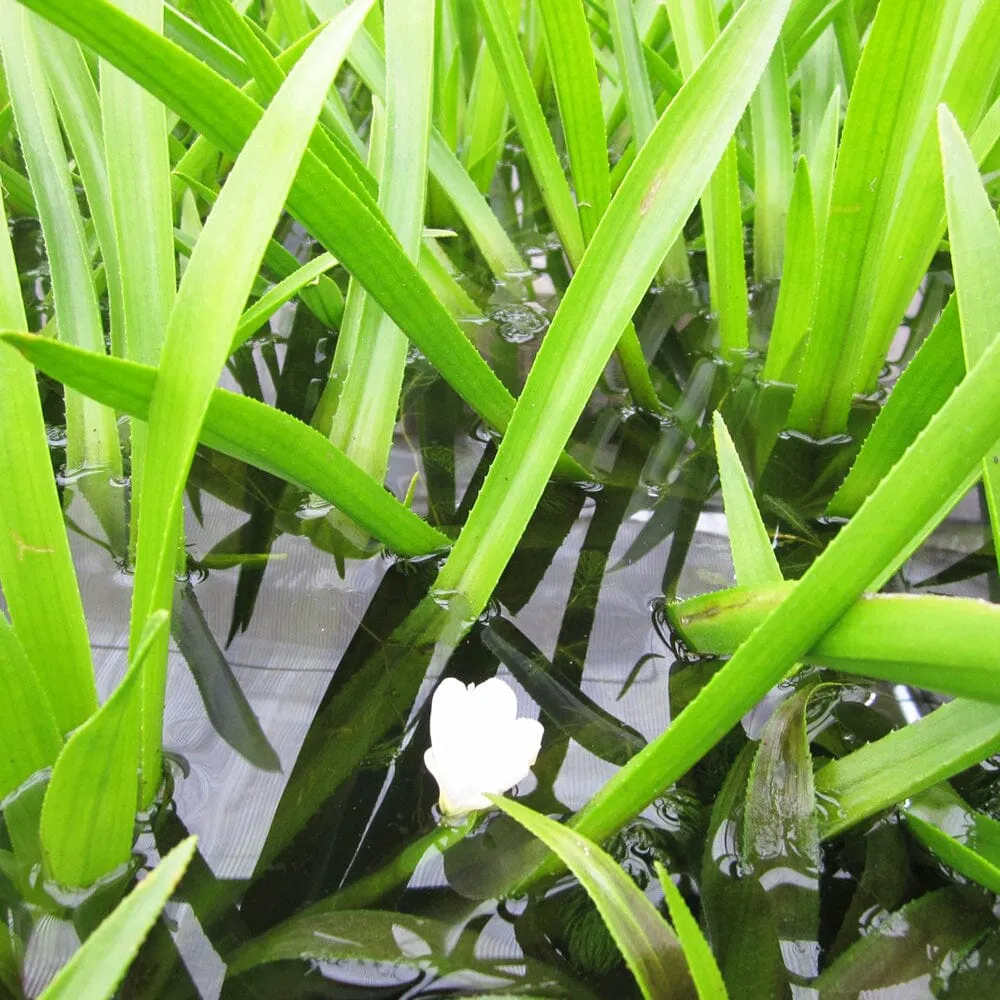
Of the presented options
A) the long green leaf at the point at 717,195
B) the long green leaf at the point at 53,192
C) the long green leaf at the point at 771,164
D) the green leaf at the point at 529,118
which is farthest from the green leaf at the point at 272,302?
the long green leaf at the point at 771,164

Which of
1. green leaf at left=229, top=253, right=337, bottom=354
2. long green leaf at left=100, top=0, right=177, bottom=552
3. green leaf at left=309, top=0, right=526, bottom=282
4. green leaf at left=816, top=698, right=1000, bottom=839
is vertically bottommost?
green leaf at left=816, top=698, right=1000, bottom=839

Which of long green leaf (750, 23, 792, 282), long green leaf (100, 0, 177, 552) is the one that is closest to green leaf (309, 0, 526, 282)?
long green leaf (750, 23, 792, 282)

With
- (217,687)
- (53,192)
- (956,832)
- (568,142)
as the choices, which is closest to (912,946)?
(956,832)

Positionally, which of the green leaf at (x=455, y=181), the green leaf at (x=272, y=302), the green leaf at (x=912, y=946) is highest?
the green leaf at (x=455, y=181)

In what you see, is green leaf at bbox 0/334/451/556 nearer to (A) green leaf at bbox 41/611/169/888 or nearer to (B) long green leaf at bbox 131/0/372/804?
(B) long green leaf at bbox 131/0/372/804

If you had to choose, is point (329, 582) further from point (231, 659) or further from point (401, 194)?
point (401, 194)

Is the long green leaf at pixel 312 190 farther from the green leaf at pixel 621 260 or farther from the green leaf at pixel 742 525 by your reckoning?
the green leaf at pixel 742 525

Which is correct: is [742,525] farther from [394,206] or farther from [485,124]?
[485,124]
